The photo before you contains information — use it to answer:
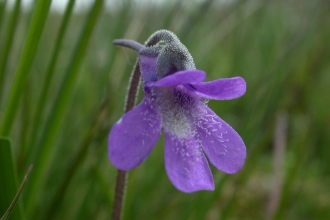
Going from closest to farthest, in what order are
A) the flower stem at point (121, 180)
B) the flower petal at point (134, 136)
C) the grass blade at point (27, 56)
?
the flower petal at point (134, 136) → the grass blade at point (27, 56) → the flower stem at point (121, 180)

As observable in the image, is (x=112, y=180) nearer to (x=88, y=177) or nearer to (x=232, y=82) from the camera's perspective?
(x=88, y=177)

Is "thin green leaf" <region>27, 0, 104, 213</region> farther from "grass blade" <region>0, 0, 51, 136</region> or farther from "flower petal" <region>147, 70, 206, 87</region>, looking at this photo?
"flower petal" <region>147, 70, 206, 87</region>

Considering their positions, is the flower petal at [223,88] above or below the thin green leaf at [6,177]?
above

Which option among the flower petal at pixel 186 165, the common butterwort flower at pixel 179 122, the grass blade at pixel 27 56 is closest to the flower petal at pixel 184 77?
the common butterwort flower at pixel 179 122

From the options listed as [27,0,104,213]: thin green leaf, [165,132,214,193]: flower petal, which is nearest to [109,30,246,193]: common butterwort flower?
[165,132,214,193]: flower petal

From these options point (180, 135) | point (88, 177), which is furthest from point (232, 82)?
point (88, 177)

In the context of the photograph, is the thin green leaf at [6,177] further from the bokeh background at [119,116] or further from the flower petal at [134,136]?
the flower petal at [134,136]
